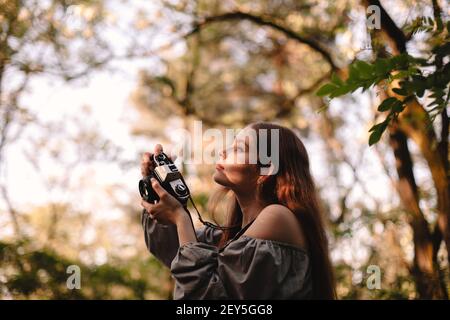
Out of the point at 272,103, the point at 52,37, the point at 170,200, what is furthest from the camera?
the point at 272,103

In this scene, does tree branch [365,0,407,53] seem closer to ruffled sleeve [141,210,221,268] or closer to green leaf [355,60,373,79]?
green leaf [355,60,373,79]

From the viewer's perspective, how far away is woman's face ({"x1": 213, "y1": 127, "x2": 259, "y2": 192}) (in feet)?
5.89

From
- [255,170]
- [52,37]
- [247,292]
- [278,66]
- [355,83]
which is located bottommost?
[247,292]

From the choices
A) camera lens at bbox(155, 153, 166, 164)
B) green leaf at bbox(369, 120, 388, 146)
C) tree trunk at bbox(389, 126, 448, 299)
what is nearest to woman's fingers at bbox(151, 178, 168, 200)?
camera lens at bbox(155, 153, 166, 164)

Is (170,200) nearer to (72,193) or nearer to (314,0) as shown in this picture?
(314,0)

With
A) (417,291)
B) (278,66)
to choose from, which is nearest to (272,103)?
(278,66)

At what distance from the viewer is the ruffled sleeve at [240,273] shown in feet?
4.76

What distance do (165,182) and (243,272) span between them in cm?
48

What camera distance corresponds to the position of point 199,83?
849 cm

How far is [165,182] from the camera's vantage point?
176 centimetres

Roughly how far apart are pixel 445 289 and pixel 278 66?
480 cm

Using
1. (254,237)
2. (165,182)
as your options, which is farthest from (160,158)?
(254,237)

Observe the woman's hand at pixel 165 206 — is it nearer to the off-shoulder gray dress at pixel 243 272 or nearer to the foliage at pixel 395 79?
the off-shoulder gray dress at pixel 243 272

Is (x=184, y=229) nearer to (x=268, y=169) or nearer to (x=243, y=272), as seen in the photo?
(x=243, y=272)
